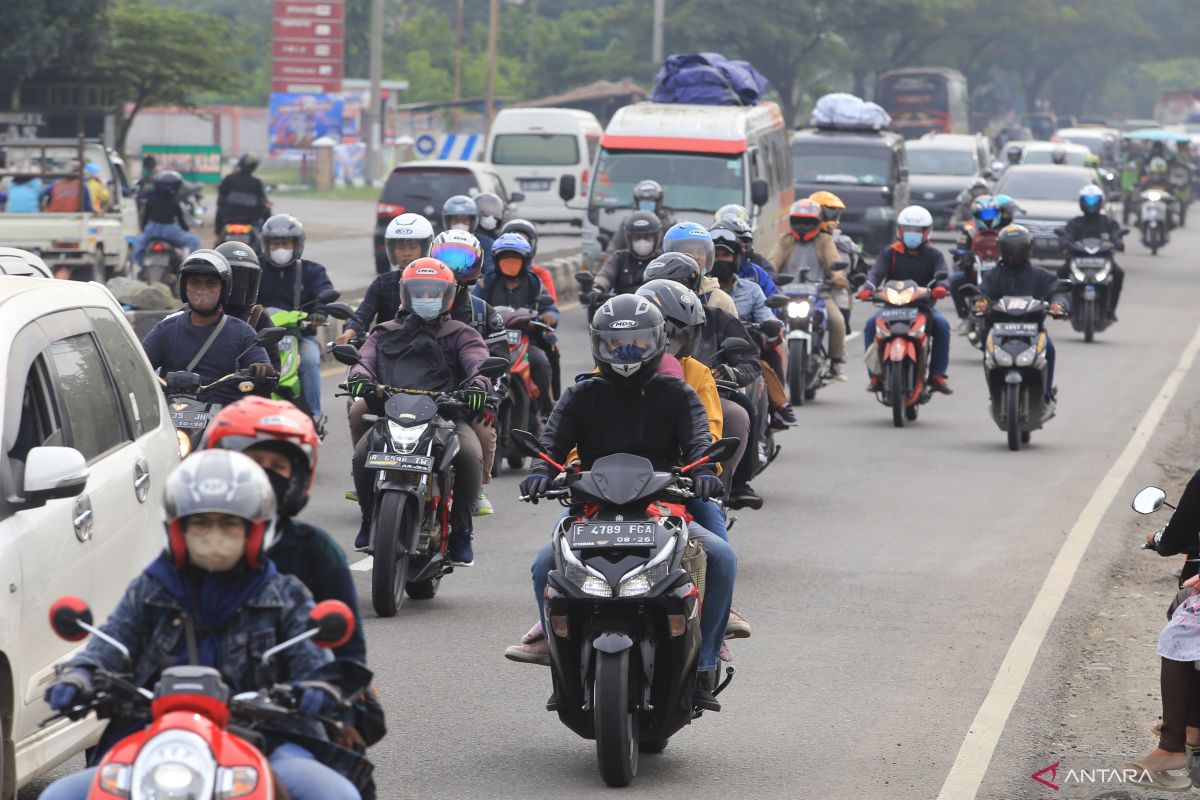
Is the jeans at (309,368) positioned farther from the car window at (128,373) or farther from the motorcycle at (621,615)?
the motorcycle at (621,615)

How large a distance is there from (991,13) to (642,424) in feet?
252

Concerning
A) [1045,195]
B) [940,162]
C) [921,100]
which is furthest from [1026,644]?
[921,100]

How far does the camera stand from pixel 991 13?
81188 mm

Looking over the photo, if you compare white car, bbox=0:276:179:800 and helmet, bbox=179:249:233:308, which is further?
helmet, bbox=179:249:233:308

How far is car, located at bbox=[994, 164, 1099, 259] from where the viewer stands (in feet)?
104

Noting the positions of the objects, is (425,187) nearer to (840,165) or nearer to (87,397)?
(840,165)

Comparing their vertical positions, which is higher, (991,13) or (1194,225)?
(991,13)

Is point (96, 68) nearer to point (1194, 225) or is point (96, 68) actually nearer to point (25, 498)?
point (1194, 225)

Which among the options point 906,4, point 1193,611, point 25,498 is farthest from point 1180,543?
point 906,4

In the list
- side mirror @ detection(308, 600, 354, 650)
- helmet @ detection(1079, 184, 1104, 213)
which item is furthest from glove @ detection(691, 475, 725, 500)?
helmet @ detection(1079, 184, 1104, 213)

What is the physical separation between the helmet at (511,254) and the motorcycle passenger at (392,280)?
5.29 feet

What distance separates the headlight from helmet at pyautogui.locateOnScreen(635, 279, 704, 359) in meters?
4.91

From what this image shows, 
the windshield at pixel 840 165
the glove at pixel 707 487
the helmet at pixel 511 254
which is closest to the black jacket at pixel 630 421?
the glove at pixel 707 487

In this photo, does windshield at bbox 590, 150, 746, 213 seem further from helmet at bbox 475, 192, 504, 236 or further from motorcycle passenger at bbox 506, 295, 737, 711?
motorcycle passenger at bbox 506, 295, 737, 711
